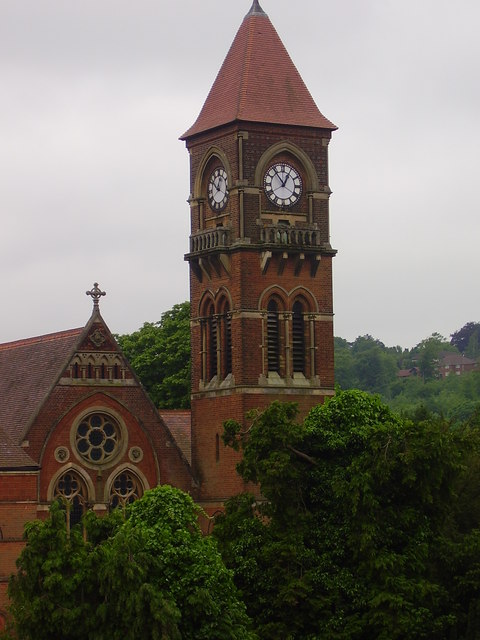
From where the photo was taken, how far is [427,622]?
5353 cm

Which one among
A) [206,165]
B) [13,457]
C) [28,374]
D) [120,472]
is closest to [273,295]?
[206,165]

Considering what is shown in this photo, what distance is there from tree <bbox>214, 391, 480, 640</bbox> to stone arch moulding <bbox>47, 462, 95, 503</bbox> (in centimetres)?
832

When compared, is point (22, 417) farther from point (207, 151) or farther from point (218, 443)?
point (207, 151)

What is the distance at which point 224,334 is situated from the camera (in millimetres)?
67500

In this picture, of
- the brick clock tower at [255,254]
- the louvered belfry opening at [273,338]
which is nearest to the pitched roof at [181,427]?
the brick clock tower at [255,254]

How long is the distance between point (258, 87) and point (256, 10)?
11.8 feet

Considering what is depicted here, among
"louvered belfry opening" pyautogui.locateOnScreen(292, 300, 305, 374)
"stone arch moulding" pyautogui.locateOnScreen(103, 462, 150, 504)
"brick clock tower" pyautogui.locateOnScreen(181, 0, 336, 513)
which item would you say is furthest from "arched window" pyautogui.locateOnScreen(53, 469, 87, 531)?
"louvered belfry opening" pyautogui.locateOnScreen(292, 300, 305, 374)

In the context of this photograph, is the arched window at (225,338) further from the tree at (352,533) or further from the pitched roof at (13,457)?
the tree at (352,533)

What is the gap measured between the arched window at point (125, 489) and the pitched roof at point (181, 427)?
2963mm

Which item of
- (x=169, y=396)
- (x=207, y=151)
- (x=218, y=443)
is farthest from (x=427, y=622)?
(x=169, y=396)

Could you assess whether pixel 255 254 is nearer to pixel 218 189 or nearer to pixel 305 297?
pixel 305 297

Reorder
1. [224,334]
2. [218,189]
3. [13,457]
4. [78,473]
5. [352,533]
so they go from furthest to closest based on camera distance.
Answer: [218,189], [224,334], [78,473], [13,457], [352,533]

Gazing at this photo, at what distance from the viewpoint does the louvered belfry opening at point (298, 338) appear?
6738 centimetres

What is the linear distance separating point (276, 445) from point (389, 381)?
452ft
